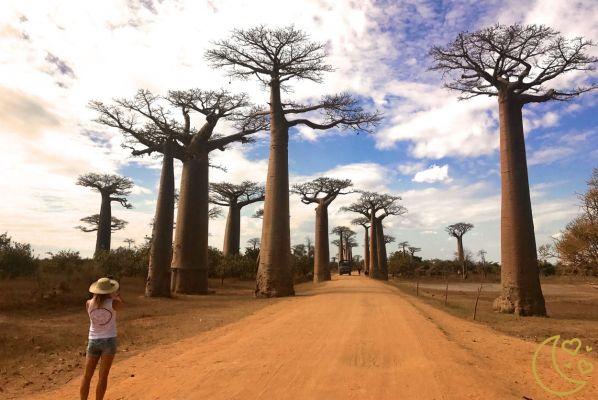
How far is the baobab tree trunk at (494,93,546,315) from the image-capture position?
12.3 meters

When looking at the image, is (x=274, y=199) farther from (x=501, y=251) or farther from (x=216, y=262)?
(x=216, y=262)

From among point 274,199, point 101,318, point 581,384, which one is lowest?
point 581,384

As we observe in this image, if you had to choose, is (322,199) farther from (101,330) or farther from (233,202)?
(101,330)

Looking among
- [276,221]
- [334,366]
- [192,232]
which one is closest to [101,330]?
[334,366]

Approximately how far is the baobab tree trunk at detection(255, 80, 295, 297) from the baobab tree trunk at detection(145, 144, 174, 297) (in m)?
3.13

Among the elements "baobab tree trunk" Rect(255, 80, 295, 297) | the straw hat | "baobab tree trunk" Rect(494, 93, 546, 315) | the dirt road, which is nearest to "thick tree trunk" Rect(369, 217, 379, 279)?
"baobab tree trunk" Rect(255, 80, 295, 297)

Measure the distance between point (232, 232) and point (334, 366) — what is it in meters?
27.7

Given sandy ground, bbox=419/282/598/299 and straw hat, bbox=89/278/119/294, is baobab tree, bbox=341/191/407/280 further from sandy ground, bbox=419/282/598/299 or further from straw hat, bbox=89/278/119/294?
straw hat, bbox=89/278/119/294

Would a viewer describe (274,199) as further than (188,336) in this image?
Yes

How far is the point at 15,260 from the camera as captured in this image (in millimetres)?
16281

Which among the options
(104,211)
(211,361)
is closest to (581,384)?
(211,361)

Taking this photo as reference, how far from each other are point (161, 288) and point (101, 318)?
446 inches

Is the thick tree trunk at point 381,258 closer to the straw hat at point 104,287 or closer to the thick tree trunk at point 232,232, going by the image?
the thick tree trunk at point 232,232

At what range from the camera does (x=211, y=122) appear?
684 inches
